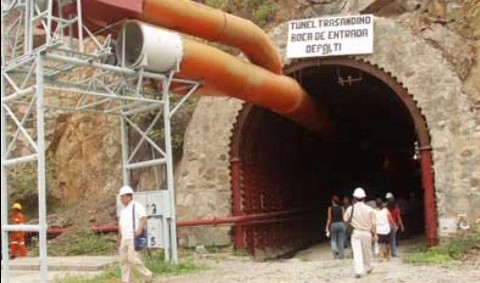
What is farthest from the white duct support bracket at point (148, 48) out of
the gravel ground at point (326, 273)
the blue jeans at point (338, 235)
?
the blue jeans at point (338, 235)

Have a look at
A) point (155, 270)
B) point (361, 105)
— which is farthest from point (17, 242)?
point (361, 105)

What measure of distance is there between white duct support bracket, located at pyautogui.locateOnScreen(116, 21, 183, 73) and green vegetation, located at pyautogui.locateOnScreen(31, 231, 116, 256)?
6054mm

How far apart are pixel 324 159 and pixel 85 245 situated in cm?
1061

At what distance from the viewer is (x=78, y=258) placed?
15.9 metres

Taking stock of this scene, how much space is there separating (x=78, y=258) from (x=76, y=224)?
10.0 feet

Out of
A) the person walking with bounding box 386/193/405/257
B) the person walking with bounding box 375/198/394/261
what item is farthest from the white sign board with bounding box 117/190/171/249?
the person walking with bounding box 386/193/405/257

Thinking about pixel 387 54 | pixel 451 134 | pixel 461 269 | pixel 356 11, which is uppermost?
pixel 356 11

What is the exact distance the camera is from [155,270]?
12547 millimetres

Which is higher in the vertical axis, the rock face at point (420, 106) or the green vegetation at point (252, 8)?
the green vegetation at point (252, 8)

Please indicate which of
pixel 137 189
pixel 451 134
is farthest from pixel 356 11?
pixel 137 189

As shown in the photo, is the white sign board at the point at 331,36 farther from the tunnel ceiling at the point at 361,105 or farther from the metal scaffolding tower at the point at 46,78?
the metal scaffolding tower at the point at 46,78

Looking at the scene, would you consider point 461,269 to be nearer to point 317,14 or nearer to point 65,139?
point 317,14

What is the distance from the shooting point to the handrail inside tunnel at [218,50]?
11.9 metres

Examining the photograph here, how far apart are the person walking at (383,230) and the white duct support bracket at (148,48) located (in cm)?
576
